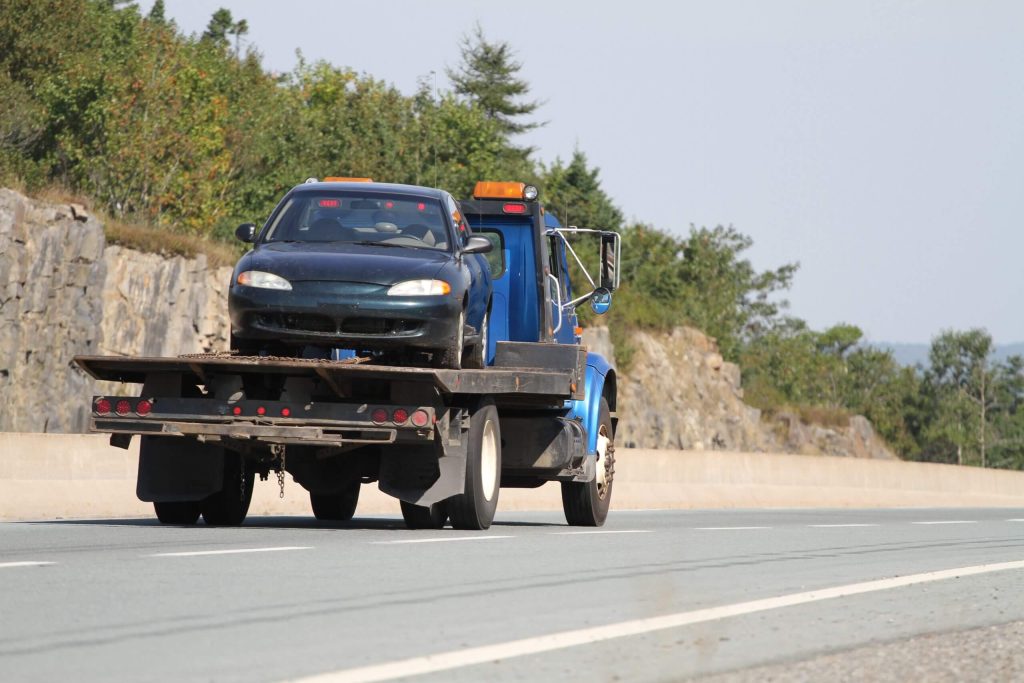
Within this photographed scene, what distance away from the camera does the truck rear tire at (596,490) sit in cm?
1698

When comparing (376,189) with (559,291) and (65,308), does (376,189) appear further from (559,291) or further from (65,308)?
(65,308)

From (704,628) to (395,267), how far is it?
627 cm

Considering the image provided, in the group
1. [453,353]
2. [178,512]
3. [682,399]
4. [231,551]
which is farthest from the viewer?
[682,399]

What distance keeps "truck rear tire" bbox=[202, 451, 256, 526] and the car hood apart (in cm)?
180

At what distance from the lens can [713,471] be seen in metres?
28.8

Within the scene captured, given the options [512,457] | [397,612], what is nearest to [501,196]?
[512,457]

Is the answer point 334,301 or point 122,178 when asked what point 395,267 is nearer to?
point 334,301

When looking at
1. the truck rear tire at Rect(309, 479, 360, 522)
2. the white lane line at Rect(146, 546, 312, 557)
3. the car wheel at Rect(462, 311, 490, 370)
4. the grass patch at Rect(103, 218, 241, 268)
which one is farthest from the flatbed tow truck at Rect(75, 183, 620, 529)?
the grass patch at Rect(103, 218, 241, 268)

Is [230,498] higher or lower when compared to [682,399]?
lower

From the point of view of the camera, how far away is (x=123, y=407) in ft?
42.7

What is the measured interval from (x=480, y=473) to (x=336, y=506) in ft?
12.2

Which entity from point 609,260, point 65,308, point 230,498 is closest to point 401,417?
point 230,498

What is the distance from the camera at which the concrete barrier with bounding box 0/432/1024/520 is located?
1600 centimetres

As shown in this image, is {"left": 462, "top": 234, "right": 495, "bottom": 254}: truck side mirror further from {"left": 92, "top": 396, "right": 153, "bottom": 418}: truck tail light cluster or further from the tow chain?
{"left": 92, "top": 396, "right": 153, "bottom": 418}: truck tail light cluster
